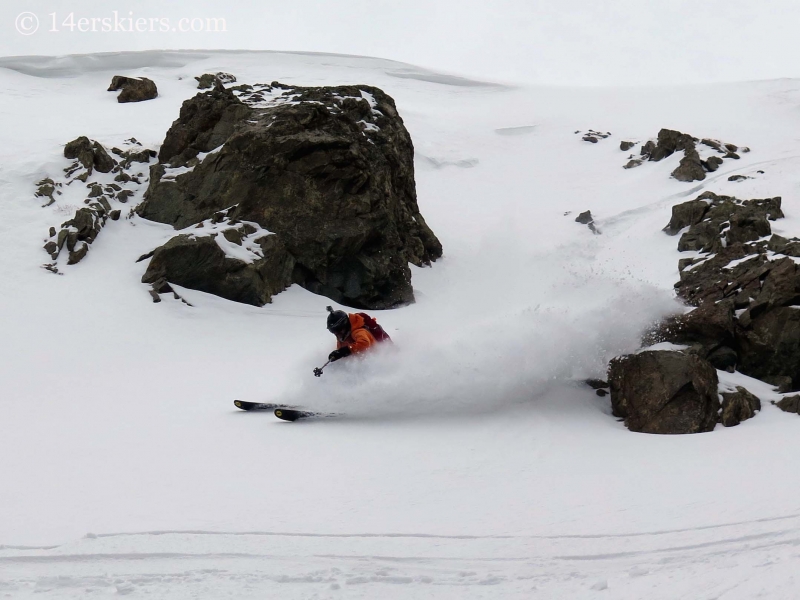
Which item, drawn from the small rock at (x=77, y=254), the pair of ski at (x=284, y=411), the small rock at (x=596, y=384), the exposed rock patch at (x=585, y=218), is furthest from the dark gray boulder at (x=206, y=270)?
the exposed rock patch at (x=585, y=218)

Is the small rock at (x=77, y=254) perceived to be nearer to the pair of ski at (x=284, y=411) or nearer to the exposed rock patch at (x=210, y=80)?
the pair of ski at (x=284, y=411)

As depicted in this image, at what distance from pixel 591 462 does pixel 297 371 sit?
403 cm

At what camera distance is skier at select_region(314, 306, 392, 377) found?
7.35 meters

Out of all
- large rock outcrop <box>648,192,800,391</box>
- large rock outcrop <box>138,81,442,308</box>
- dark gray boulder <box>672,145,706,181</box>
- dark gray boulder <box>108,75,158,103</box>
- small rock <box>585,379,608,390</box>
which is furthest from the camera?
dark gray boulder <box>108,75,158,103</box>

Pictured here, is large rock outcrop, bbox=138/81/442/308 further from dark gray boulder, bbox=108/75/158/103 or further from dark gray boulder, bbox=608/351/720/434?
dark gray boulder, bbox=108/75/158/103

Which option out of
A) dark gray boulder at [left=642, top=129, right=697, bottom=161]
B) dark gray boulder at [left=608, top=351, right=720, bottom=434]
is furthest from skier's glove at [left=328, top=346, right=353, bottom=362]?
dark gray boulder at [left=642, top=129, right=697, bottom=161]

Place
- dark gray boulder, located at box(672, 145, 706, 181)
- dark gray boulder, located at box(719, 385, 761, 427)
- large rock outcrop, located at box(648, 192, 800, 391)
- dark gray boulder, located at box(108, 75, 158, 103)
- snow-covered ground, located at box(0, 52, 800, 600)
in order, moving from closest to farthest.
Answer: snow-covered ground, located at box(0, 52, 800, 600) < dark gray boulder, located at box(719, 385, 761, 427) < large rock outcrop, located at box(648, 192, 800, 391) < dark gray boulder, located at box(672, 145, 706, 181) < dark gray boulder, located at box(108, 75, 158, 103)

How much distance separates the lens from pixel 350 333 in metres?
7.53

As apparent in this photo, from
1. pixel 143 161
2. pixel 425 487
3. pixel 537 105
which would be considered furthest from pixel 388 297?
pixel 537 105

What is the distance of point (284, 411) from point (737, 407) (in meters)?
4.72

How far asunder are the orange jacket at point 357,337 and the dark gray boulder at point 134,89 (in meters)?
18.4

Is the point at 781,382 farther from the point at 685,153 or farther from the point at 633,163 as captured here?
the point at 633,163

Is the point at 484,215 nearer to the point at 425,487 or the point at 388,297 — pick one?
the point at 388,297

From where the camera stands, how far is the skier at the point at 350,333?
7.35 m
